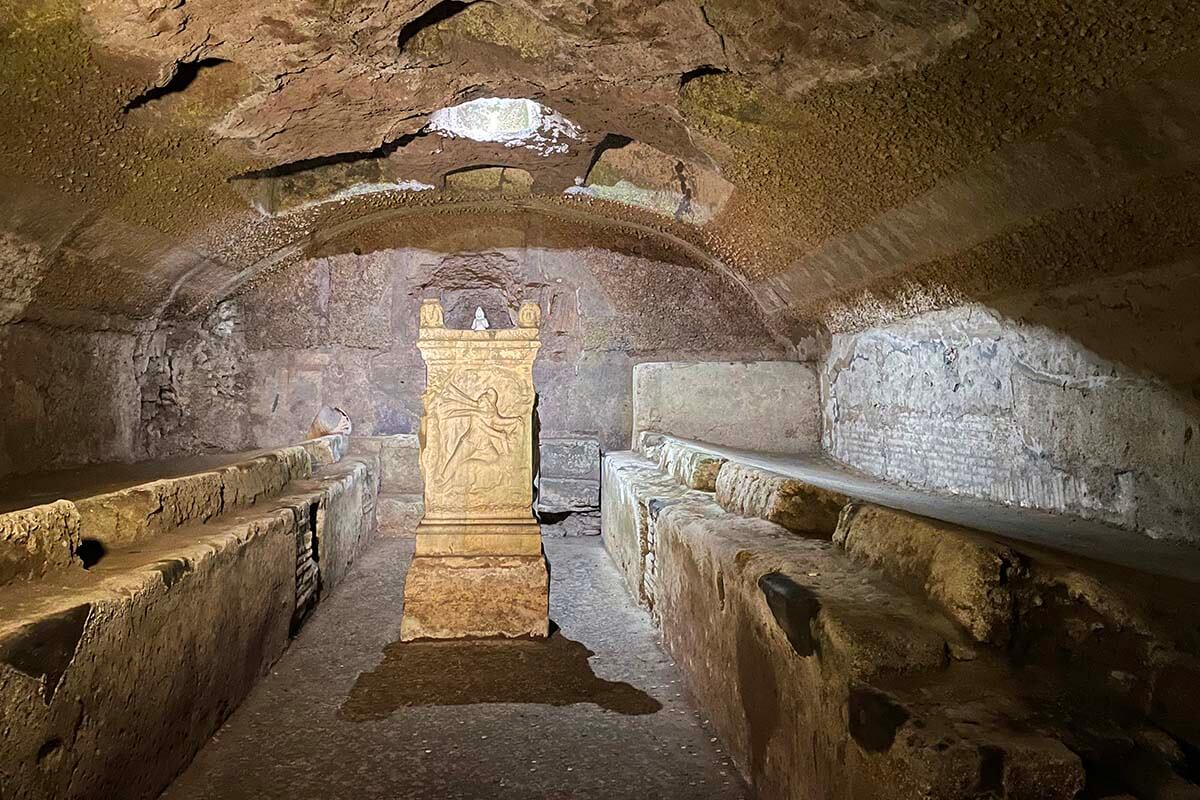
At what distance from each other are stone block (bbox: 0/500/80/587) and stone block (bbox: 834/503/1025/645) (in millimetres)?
2482

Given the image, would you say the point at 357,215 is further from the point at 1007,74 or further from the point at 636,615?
the point at 1007,74

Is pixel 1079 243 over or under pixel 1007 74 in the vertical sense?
under

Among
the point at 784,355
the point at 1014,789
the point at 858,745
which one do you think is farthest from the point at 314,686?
the point at 784,355

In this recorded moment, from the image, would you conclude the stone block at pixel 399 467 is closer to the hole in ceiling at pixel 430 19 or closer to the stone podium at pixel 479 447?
the stone podium at pixel 479 447

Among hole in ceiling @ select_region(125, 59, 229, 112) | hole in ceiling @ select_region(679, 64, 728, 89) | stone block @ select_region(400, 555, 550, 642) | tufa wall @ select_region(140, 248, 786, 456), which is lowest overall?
stone block @ select_region(400, 555, 550, 642)

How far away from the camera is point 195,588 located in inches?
108

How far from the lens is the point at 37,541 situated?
230 centimetres

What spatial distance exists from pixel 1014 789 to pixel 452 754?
6.45ft

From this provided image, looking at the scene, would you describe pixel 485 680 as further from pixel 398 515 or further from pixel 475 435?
pixel 398 515

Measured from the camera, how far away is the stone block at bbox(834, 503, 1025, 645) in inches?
75.5

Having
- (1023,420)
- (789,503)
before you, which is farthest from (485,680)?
(1023,420)

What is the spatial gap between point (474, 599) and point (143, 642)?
1.98 meters

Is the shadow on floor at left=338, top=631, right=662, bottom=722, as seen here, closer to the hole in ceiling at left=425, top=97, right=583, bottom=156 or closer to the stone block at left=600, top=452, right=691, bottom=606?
the stone block at left=600, top=452, right=691, bottom=606

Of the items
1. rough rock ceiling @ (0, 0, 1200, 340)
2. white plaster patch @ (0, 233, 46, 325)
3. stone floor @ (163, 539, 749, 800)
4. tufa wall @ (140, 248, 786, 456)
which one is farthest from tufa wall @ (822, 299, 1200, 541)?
white plaster patch @ (0, 233, 46, 325)
